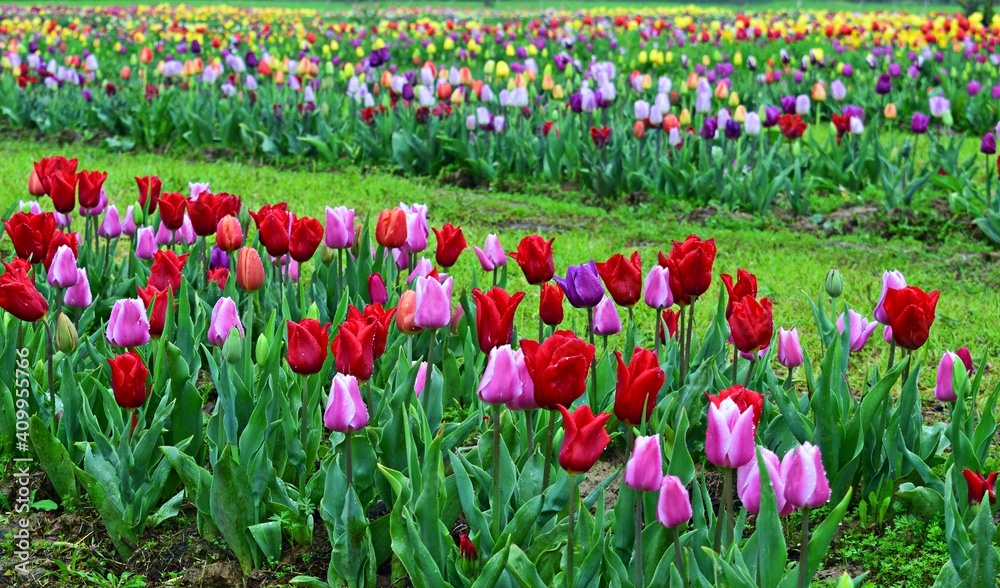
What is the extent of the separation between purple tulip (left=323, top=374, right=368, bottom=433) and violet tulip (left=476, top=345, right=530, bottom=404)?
0.29m

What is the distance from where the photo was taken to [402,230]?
3436 mm

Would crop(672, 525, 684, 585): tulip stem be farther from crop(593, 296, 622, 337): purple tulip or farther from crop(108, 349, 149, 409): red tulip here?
crop(108, 349, 149, 409): red tulip

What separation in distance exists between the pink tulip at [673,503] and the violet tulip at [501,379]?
368 mm

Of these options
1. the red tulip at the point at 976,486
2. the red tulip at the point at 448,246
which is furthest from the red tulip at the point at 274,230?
the red tulip at the point at 976,486

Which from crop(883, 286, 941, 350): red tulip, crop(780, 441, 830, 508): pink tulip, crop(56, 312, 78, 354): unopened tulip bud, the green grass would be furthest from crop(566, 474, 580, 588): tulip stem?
the green grass

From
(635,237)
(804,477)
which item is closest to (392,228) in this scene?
(804,477)

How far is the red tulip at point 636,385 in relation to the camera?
7.05 ft

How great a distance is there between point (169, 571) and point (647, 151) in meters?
5.19

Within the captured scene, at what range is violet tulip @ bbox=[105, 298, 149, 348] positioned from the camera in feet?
9.33

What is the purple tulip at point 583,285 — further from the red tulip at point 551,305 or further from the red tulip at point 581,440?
the red tulip at point 581,440

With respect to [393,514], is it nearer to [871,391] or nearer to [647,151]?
[871,391]

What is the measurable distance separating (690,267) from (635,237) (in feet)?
11.6

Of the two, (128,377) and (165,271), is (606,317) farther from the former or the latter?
(165,271)

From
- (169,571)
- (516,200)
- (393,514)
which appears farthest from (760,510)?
(516,200)
